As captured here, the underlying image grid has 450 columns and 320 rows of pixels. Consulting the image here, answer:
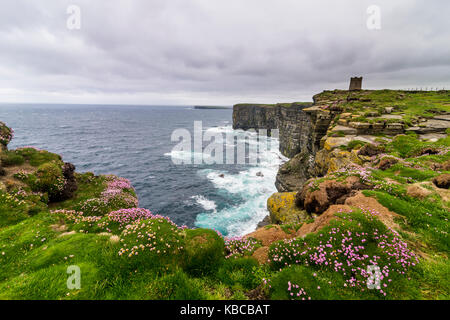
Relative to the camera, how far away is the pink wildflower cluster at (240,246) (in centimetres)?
759

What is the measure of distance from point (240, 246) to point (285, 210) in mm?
8686

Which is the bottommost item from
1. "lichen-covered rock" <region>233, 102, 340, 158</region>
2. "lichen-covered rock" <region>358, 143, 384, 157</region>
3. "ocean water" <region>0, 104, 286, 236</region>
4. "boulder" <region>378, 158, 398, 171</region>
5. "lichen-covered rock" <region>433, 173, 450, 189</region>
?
"ocean water" <region>0, 104, 286, 236</region>

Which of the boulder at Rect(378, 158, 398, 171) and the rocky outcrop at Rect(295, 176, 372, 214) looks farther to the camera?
the boulder at Rect(378, 158, 398, 171)

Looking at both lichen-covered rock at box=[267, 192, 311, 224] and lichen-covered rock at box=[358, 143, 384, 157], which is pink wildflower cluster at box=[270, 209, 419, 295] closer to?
lichen-covered rock at box=[267, 192, 311, 224]

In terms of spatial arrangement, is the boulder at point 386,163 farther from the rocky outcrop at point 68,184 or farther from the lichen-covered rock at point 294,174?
the lichen-covered rock at point 294,174

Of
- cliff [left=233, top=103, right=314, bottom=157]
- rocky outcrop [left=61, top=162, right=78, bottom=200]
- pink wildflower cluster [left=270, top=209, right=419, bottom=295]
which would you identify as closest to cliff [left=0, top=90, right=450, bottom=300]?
pink wildflower cluster [left=270, top=209, right=419, bottom=295]

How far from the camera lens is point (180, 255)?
21.0 feet

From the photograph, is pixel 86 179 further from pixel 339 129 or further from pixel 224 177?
pixel 224 177

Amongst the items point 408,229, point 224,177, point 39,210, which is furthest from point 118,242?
point 224,177

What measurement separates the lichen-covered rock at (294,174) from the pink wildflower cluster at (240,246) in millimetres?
34573

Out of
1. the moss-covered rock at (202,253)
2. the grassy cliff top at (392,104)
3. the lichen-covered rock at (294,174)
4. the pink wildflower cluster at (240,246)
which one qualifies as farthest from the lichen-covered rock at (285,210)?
the lichen-covered rock at (294,174)

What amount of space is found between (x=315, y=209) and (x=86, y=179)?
21052 mm

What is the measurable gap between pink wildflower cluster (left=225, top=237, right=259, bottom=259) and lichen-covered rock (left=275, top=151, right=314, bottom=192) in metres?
34.6

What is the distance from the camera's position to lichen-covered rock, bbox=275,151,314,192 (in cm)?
4159
